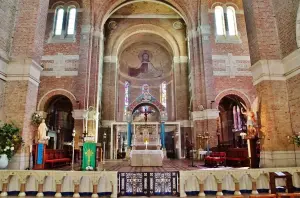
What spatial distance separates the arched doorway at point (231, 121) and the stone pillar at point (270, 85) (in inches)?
413

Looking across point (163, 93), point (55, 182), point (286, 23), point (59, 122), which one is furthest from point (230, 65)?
point (59, 122)

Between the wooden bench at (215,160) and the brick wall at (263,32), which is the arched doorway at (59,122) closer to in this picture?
the wooden bench at (215,160)

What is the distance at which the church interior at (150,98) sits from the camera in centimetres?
653

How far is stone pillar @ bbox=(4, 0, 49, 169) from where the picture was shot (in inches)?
309

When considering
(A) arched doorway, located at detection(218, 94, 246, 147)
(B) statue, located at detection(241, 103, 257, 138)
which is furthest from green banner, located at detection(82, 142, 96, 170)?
(A) arched doorway, located at detection(218, 94, 246, 147)

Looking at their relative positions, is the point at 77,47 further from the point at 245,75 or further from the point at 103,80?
the point at 245,75

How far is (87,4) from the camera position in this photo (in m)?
17.8

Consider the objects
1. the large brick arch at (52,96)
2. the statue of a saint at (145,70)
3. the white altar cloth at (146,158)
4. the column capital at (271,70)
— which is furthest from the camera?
the statue of a saint at (145,70)

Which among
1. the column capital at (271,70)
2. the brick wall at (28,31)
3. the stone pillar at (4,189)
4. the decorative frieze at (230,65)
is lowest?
the stone pillar at (4,189)

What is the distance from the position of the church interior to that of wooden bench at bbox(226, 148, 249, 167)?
7 centimetres

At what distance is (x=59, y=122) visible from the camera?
Result: 20.6m

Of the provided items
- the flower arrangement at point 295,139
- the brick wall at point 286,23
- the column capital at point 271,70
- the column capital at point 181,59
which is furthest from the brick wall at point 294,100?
the column capital at point 181,59

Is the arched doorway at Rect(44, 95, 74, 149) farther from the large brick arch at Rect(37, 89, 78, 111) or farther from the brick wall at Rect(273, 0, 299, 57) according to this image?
the brick wall at Rect(273, 0, 299, 57)

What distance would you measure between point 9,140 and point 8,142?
0.08 m
